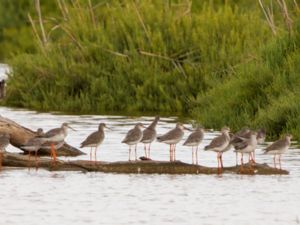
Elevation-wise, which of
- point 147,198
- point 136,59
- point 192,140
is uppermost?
point 136,59

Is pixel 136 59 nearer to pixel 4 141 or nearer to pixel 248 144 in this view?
pixel 4 141

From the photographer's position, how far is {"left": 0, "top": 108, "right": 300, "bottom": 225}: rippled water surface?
614 inches

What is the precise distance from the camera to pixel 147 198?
1706 centimetres

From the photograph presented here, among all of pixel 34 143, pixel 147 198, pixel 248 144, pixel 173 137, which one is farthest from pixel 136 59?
pixel 147 198

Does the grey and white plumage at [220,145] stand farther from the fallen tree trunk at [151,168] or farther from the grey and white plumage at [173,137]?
the grey and white plumage at [173,137]

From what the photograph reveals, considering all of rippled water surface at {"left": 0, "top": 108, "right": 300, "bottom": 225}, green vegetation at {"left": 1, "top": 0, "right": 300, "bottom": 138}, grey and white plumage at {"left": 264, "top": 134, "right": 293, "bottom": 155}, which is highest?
green vegetation at {"left": 1, "top": 0, "right": 300, "bottom": 138}

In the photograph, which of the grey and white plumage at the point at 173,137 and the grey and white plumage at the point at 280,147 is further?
the grey and white plumage at the point at 173,137

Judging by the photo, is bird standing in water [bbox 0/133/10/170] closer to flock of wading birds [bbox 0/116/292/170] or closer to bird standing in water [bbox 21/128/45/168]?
flock of wading birds [bbox 0/116/292/170]

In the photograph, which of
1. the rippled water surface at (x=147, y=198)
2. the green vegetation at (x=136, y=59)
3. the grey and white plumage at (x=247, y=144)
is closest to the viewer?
the rippled water surface at (x=147, y=198)

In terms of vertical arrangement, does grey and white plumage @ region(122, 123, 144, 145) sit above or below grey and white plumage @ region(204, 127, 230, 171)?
above

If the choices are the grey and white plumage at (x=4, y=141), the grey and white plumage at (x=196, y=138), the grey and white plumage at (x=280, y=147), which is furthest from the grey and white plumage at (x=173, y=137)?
the grey and white plumage at (x=4, y=141)

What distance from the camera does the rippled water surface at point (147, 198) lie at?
15602mm

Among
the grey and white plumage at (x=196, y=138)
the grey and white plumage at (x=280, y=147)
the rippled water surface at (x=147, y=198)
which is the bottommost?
the rippled water surface at (x=147, y=198)

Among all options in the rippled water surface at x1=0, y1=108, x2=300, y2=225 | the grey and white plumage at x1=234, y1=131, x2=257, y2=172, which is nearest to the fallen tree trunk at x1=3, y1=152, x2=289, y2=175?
the rippled water surface at x1=0, y1=108, x2=300, y2=225
